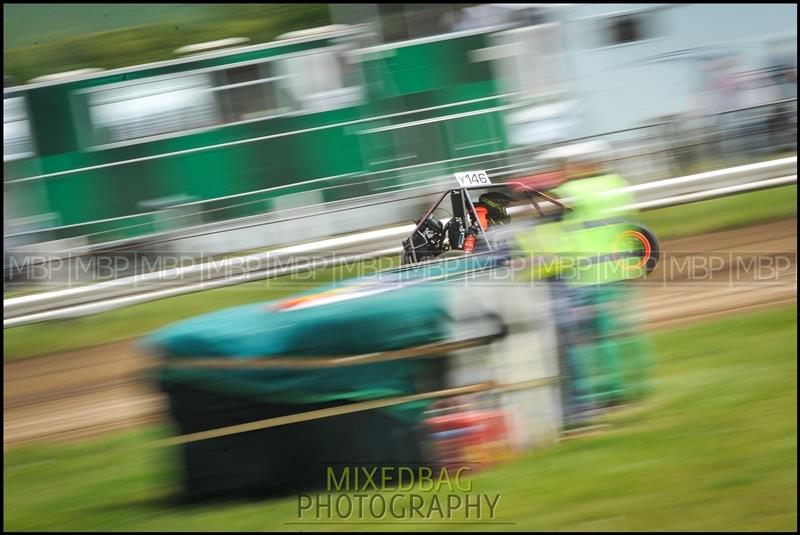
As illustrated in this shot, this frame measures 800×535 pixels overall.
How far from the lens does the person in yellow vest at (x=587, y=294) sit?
3789 millimetres

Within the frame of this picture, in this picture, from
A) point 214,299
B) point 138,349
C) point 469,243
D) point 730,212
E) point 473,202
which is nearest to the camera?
point 469,243

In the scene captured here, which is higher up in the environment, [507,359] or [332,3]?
[332,3]

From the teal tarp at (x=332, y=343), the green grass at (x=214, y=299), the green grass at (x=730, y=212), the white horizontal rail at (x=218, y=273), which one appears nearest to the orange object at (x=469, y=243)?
the teal tarp at (x=332, y=343)

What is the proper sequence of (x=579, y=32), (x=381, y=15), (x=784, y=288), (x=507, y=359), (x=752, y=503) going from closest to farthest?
(x=752, y=503)
(x=507, y=359)
(x=784, y=288)
(x=381, y=15)
(x=579, y=32)

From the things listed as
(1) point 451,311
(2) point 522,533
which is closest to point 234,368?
(1) point 451,311

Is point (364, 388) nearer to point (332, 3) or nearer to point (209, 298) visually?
point (209, 298)

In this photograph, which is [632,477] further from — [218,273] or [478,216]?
[218,273]

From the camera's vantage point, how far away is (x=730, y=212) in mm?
8031

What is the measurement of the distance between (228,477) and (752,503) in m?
2.07

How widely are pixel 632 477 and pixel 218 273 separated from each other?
4.13 m

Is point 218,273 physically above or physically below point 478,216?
below

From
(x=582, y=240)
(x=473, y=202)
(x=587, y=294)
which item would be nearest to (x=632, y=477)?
(x=587, y=294)

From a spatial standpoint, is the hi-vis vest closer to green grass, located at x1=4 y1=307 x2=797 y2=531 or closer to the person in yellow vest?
the person in yellow vest

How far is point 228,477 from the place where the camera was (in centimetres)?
369
